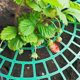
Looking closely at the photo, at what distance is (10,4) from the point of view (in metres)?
0.93

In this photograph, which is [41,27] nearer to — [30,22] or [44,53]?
[30,22]

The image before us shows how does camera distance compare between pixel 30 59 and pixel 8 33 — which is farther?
pixel 30 59

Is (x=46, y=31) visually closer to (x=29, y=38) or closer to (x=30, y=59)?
(x=29, y=38)

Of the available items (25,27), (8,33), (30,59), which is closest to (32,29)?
(25,27)

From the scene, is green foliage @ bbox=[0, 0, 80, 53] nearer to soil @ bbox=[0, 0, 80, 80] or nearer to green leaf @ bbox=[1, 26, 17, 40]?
green leaf @ bbox=[1, 26, 17, 40]

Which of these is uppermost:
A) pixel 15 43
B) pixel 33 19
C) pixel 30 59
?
pixel 33 19

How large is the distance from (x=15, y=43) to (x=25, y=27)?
12 cm

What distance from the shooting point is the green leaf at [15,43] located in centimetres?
69

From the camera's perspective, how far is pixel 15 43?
2.30 ft

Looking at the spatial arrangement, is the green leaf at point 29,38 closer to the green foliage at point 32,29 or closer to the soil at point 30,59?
the green foliage at point 32,29

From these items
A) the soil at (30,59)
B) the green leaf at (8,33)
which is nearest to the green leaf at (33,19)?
the green leaf at (8,33)

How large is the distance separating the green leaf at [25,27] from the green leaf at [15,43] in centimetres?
7

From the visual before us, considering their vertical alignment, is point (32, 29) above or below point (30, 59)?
above

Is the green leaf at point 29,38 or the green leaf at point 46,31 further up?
the green leaf at point 46,31
